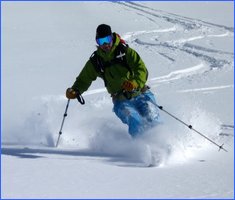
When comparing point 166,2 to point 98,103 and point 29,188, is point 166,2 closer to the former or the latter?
point 98,103

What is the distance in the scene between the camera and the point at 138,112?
7188 mm

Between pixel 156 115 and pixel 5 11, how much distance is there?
1331cm

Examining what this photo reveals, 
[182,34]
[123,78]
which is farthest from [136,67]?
[182,34]

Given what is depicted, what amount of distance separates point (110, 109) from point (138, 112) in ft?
8.79

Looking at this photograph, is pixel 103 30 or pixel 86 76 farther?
pixel 86 76

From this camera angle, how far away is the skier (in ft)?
22.5

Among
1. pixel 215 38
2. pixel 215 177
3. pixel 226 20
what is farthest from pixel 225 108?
pixel 226 20

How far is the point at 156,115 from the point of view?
23.7ft

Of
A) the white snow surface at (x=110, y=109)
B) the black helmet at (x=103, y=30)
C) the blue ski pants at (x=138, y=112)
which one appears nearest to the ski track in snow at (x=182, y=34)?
the white snow surface at (x=110, y=109)

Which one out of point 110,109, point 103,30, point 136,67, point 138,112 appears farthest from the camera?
point 110,109

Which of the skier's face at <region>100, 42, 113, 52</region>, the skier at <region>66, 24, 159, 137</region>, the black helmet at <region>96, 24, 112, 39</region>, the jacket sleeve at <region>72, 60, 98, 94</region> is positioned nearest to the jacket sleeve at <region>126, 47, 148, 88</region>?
the skier at <region>66, 24, 159, 137</region>

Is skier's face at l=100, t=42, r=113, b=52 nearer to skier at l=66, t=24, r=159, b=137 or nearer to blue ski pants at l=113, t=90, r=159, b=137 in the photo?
skier at l=66, t=24, r=159, b=137

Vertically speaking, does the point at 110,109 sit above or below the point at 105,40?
below

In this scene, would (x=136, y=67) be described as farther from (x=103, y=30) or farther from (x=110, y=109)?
(x=110, y=109)
